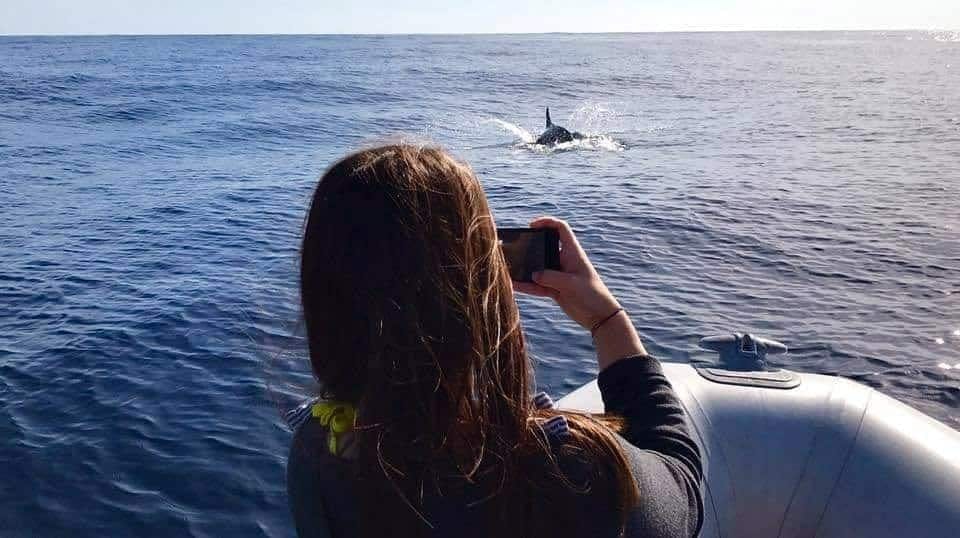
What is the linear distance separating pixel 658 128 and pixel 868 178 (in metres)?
10.5

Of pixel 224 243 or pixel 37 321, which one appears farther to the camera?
pixel 224 243

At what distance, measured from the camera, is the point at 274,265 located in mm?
11938

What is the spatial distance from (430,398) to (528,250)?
0.53 m

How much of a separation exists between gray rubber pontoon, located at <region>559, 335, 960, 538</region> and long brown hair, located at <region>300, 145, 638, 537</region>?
2.03m

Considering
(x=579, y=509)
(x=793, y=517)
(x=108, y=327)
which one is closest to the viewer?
(x=579, y=509)

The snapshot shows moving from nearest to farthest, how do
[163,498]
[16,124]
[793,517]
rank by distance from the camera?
[793,517], [163,498], [16,124]

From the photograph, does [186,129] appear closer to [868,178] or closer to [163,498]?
[868,178]

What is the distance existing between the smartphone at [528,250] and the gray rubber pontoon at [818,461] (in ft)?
5.75

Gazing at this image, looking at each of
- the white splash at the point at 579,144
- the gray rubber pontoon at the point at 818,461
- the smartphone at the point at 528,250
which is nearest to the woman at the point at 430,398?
the smartphone at the point at 528,250

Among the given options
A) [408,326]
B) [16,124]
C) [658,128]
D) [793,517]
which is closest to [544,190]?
[658,128]

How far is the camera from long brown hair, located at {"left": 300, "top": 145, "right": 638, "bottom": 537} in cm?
170

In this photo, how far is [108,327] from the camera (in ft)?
30.0

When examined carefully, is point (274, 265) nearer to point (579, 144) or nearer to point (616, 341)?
point (616, 341)

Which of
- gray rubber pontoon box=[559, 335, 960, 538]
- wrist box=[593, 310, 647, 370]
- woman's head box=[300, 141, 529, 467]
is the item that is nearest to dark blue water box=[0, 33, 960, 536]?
woman's head box=[300, 141, 529, 467]
